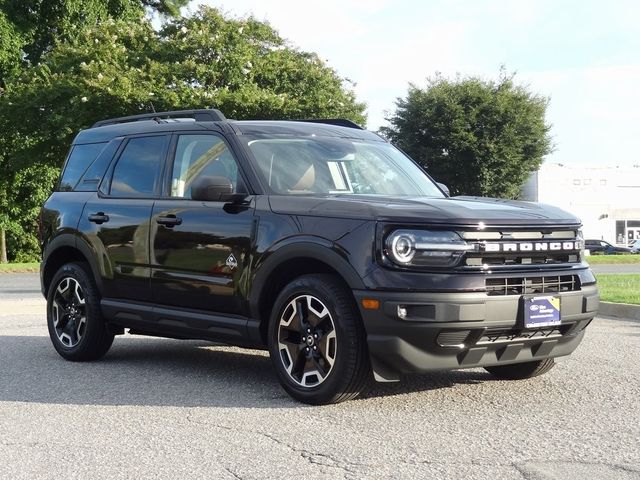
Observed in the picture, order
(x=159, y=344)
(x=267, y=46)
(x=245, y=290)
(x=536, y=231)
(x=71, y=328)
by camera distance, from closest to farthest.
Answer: (x=536, y=231)
(x=245, y=290)
(x=71, y=328)
(x=159, y=344)
(x=267, y=46)

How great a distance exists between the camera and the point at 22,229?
40.5 m

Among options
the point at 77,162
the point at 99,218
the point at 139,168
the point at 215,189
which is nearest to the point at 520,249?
the point at 215,189

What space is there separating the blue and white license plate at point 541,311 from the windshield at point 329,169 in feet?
4.59

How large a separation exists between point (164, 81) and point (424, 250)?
24.6m

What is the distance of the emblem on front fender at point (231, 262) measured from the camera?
6281mm

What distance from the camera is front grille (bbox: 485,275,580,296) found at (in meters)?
5.51

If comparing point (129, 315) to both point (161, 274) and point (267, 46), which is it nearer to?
point (161, 274)

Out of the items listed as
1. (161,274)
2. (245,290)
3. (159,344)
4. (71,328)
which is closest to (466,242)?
(245,290)

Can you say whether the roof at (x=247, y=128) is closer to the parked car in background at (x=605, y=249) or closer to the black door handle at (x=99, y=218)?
the black door handle at (x=99, y=218)

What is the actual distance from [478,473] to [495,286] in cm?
153

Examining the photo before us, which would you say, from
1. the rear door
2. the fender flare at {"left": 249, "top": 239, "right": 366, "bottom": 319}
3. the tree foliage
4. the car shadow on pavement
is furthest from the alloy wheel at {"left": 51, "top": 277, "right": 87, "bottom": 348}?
the tree foliage

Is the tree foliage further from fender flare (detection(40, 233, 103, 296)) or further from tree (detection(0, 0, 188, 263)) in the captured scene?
fender flare (detection(40, 233, 103, 296))

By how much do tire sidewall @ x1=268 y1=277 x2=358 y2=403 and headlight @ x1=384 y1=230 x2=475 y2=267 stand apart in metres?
0.48

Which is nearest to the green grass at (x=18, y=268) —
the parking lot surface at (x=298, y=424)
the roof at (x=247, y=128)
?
Answer: the roof at (x=247, y=128)
